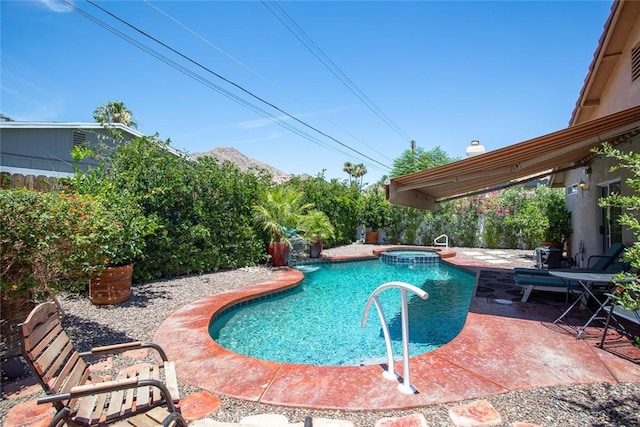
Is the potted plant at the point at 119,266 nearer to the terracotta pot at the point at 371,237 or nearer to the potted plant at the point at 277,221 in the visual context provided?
the potted plant at the point at 277,221

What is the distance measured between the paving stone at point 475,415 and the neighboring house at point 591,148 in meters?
4.52

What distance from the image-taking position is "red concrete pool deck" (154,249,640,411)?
393 centimetres

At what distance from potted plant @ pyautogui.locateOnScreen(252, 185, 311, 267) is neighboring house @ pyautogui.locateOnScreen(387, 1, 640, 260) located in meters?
5.83

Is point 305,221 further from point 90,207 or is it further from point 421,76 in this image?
point 421,76

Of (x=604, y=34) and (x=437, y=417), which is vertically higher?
(x=604, y=34)

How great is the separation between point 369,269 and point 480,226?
1103cm

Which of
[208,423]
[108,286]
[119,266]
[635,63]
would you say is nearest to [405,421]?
[208,423]

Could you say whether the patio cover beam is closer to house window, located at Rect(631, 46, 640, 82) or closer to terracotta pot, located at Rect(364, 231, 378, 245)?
house window, located at Rect(631, 46, 640, 82)

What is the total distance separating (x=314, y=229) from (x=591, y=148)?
1075 cm

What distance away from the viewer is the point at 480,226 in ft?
74.1

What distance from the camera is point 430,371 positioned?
14.7 ft

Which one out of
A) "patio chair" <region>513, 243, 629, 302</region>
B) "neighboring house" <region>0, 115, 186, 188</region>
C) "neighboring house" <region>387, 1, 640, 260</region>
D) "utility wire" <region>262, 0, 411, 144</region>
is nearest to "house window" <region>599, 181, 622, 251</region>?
"neighboring house" <region>387, 1, 640, 260</region>

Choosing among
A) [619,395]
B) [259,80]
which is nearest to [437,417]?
[619,395]

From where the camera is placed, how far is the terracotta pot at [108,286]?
782cm
